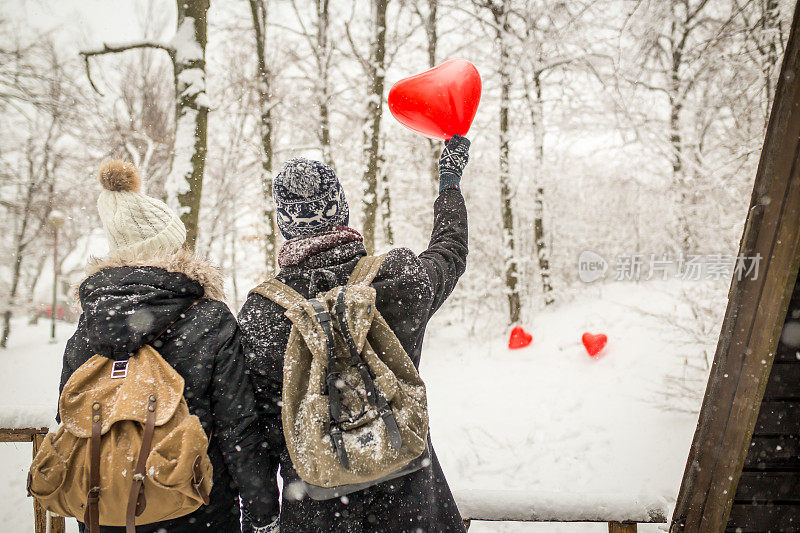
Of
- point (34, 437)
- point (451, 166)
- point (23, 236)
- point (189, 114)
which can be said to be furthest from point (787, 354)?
point (23, 236)

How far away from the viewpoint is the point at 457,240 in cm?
168

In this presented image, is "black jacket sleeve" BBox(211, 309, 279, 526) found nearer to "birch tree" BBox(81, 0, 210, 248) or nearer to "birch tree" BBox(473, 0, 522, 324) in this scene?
"birch tree" BBox(81, 0, 210, 248)

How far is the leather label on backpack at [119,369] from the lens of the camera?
146 cm

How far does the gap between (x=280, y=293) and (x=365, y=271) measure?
0.30m

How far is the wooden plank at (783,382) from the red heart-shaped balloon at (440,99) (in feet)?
5.50

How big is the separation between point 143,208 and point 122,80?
46.8 ft

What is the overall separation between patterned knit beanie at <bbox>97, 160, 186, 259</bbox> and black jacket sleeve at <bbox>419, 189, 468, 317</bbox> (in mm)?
1075

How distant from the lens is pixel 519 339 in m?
7.95

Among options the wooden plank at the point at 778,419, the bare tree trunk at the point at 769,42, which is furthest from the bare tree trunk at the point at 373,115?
the wooden plank at the point at 778,419

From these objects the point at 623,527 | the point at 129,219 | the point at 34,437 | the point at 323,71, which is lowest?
the point at 34,437

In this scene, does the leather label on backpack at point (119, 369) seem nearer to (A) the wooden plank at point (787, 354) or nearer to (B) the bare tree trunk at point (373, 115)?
(A) the wooden plank at point (787, 354)

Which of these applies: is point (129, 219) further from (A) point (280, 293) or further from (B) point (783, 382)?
(B) point (783, 382)

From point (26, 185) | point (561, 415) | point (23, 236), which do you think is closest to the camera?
point (561, 415)

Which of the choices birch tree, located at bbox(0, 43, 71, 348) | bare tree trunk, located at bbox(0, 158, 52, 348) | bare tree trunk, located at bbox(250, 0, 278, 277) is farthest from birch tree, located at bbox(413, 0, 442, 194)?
bare tree trunk, located at bbox(0, 158, 52, 348)
